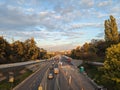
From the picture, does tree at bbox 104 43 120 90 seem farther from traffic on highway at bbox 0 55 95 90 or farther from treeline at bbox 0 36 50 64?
treeline at bbox 0 36 50 64

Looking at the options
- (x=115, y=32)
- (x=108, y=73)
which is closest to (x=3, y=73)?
(x=108, y=73)

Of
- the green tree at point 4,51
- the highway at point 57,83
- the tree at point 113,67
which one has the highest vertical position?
the green tree at point 4,51

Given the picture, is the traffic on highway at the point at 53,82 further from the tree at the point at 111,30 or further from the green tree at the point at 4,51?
the tree at the point at 111,30

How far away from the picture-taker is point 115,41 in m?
86.0

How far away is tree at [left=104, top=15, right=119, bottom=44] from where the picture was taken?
3565 inches

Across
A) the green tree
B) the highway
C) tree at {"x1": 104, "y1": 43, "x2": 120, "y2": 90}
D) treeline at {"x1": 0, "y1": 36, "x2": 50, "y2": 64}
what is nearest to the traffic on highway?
the highway

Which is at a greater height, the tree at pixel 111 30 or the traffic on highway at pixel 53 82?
the tree at pixel 111 30

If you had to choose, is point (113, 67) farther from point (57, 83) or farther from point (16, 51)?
point (16, 51)

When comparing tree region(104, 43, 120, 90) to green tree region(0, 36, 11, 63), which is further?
green tree region(0, 36, 11, 63)

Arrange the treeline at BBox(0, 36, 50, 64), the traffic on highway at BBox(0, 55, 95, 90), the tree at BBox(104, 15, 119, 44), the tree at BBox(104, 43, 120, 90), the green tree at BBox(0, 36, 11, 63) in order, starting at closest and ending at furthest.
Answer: the tree at BBox(104, 43, 120, 90) < the traffic on highway at BBox(0, 55, 95, 90) < the green tree at BBox(0, 36, 11, 63) < the treeline at BBox(0, 36, 50, 64) < the tree at BBox(104, 15, 119, 44)

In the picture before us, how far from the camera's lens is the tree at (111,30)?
90.6 m

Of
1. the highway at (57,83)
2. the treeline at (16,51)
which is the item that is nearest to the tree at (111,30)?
the highway at (57,83)

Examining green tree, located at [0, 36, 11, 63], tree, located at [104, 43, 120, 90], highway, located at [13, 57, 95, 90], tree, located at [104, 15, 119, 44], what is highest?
tree, located at [104, 15, 119, 44]

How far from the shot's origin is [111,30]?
3691 inches
